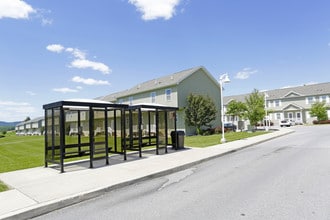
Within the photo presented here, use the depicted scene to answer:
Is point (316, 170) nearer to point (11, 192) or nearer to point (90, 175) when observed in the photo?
point (90, 175)

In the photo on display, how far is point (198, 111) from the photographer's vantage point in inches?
1030

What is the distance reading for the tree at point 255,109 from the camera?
99.8 ft

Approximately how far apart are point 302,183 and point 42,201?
21.3ft

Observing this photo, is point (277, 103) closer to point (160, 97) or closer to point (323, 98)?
point (323, 98)

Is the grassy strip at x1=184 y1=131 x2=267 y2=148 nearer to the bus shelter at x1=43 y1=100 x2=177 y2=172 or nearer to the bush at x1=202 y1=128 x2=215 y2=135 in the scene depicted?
the bus shelter at x1=43 y1=100 x2=177 y2=172

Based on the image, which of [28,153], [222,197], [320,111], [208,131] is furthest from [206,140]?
[320,111]

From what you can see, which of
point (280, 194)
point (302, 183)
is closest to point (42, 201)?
point (280, 194)

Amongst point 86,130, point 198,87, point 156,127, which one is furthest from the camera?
point 198,87

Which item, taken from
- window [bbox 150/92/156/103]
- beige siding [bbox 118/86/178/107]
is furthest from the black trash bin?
window [bbox 150/92/156/103]

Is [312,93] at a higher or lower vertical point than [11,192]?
higher

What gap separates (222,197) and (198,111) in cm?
2082

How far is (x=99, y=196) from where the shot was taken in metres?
6.16

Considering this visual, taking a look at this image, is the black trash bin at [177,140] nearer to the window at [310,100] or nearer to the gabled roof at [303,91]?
the gabled roof at [303,91]

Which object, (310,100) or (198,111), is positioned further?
(310,100)
